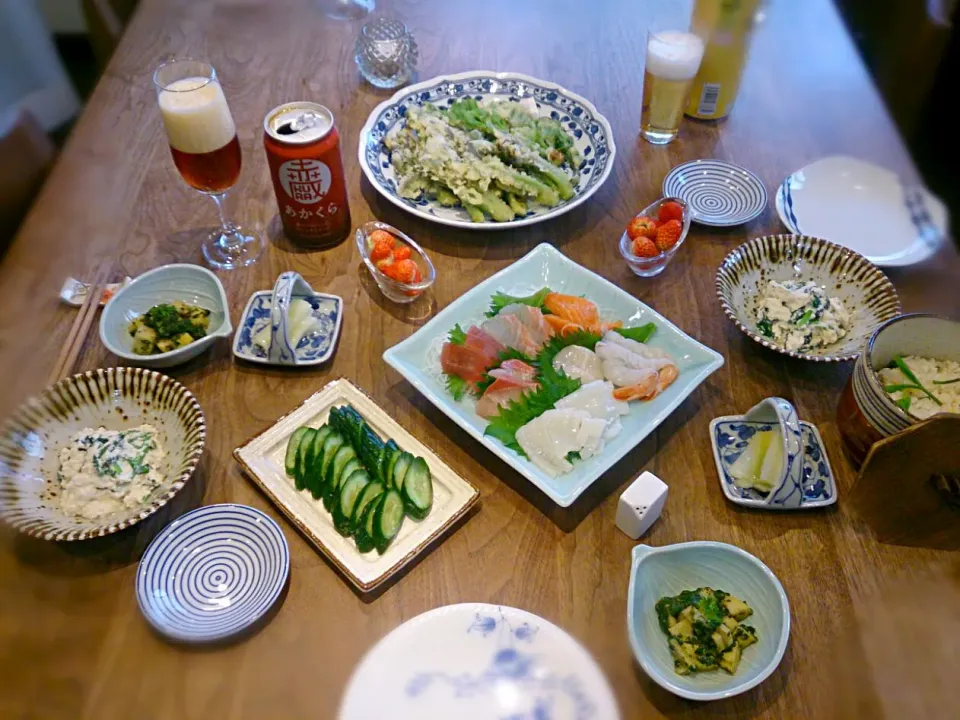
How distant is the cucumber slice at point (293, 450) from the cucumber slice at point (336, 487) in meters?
0.08

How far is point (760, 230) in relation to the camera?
5.55 ft

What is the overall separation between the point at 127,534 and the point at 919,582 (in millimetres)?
1317

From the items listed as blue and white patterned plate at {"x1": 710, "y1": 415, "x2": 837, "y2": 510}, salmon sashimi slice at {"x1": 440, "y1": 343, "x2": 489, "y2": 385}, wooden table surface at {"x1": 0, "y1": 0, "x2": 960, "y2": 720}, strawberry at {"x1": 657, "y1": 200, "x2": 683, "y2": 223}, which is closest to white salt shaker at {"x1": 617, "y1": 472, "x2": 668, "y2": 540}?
wooden table surface at {"x1": 0, "y1": 0, "x2": 960, "y2": 720}

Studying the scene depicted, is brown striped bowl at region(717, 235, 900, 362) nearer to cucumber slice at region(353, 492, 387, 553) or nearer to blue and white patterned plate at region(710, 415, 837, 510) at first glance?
blue and white patterned plate at region(710, 415, 837, 510)

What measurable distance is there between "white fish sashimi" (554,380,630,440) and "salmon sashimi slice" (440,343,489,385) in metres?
0.16

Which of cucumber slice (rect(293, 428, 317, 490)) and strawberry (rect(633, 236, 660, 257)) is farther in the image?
strawberry (rect(633, 236, 660, 257))

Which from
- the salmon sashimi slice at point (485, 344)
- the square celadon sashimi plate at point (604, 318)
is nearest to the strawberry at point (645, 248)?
the square celadon sashimi plate at point (604, 318)

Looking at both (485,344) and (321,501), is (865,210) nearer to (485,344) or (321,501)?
(485,344)

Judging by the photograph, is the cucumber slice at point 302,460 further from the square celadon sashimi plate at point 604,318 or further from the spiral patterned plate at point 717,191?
the spiral patterned plate at point 717,191

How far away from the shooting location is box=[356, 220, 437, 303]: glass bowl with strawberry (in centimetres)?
147

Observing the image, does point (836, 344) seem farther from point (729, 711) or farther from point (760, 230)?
point (729, 711)

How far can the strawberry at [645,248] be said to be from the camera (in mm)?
1521

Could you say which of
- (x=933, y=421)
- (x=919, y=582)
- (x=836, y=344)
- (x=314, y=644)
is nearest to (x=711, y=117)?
(x=836, y=344)

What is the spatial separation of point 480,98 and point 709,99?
0.65m
